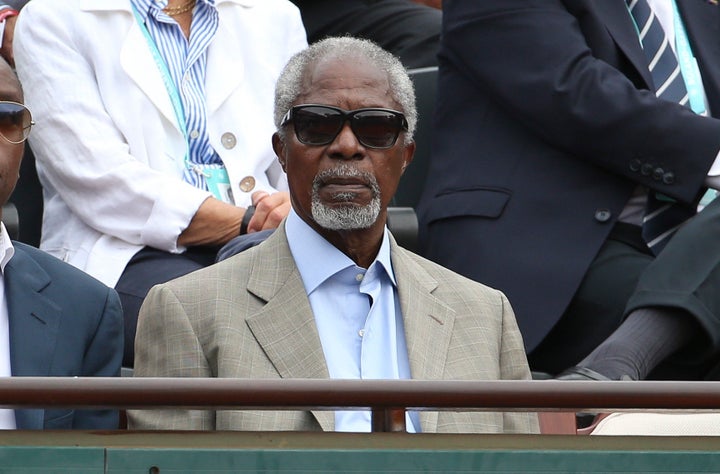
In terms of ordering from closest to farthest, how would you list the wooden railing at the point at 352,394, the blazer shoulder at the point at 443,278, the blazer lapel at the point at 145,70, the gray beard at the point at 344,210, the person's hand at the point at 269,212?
1. the wooden railing at the point at 352,394
2. the gray beard at the point at 344,210
3. the blazer shoulder at the point at 443,278
4. the person's hand at the point at 269,212
5. the blazer lapel at the point at 145,70

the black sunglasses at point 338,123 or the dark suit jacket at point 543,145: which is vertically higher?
the black sunglasses at point 338,123

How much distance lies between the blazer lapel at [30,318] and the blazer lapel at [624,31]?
1.86 m

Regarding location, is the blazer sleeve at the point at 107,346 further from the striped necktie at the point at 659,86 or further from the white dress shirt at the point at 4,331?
the striped necktie at the point at 659,86

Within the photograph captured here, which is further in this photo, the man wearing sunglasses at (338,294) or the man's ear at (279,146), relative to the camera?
the man's ear at (279,146)

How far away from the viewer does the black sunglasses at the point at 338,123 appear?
123 inches

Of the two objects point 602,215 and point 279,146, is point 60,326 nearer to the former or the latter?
point 279,146

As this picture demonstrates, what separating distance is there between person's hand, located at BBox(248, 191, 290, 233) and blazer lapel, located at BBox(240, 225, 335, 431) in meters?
0.80

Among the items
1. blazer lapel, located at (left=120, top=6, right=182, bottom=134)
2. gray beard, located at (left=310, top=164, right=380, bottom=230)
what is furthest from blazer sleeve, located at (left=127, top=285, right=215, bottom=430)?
blazer lapel, located at (left=120, top=6, right=182, bottom=134)

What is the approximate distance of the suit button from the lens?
3963 mm

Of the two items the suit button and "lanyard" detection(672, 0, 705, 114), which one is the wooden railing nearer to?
the suit button

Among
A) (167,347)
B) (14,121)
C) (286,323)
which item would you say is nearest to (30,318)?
(167,347)

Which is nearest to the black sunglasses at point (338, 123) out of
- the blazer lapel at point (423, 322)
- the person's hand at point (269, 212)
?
the blazer lapel at point (423, 322)

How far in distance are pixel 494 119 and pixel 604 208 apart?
403 millimetres

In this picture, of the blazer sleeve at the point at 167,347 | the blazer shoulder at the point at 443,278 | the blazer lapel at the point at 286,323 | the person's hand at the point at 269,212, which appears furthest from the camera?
the person's hand at the point at 269,212
